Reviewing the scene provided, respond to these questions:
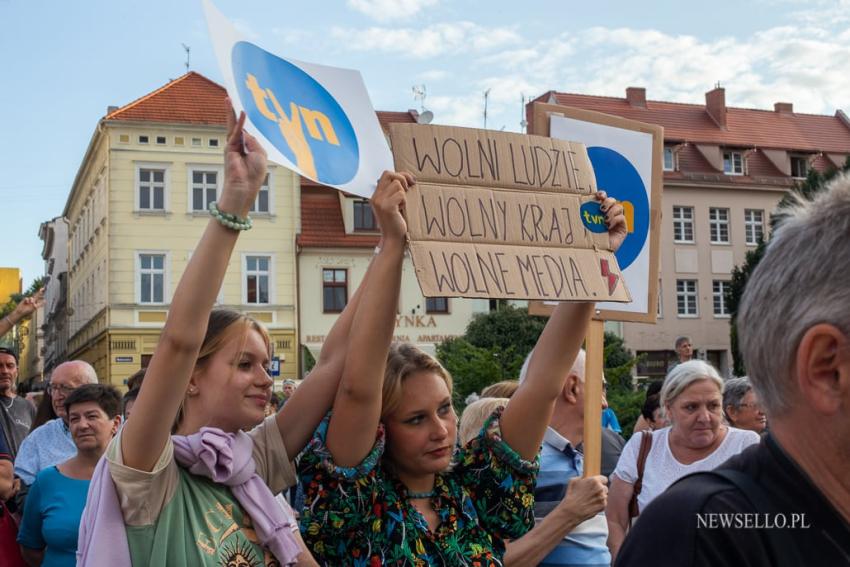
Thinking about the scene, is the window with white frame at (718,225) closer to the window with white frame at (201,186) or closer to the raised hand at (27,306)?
the window with white frame at (201,186)

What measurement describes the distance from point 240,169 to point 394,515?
1.04 m

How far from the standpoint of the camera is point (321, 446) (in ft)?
8.67

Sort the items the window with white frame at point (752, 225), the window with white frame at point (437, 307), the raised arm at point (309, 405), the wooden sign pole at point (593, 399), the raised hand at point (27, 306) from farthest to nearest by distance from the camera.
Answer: the window with white frame at point (752, 225) → the window with white frame at point (437, 307) → the raised hand at point (27, 306) → the wooden sign pole at point (593, 399) → the raised arm at point (309, 405)

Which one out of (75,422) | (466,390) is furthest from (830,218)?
(466,390)

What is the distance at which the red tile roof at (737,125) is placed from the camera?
39.8 meters

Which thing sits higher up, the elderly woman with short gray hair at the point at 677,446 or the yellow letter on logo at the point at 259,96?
the yellow letter on logo at the point at 259,96

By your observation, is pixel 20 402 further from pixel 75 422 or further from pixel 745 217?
pixel 745 217

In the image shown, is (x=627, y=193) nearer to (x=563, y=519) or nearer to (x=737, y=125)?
(x=563, y=519)

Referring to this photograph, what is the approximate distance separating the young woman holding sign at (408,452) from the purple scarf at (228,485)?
0.14 metres

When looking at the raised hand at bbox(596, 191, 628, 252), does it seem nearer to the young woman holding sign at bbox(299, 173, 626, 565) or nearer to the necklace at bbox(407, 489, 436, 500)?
the young woman holding sign at bbox(299, 173, 626, 565)

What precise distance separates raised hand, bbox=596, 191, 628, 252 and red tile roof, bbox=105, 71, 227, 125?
97.7 ft

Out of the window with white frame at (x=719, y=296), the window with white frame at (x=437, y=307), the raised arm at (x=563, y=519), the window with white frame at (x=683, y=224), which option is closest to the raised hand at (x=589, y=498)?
the raised arm at (x=563, y=519)

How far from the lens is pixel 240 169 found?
2.38m

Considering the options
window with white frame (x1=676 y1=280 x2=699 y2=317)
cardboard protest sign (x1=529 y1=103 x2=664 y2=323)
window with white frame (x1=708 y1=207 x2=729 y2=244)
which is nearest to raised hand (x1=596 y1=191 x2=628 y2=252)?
cardboard protest sign (x1=529 y1=103 x2=664 y2=323)
